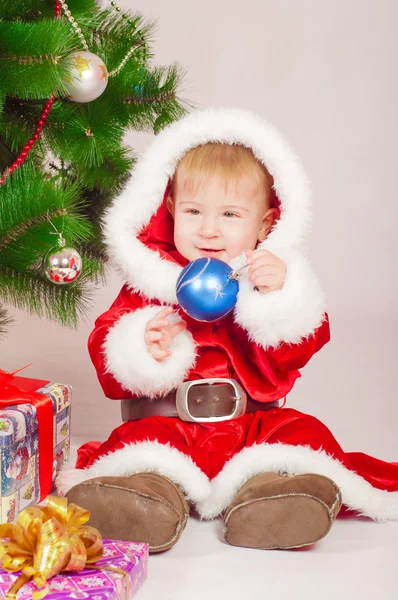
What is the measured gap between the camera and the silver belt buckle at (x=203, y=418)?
1.66 metres

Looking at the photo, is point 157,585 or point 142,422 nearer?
point 157,585

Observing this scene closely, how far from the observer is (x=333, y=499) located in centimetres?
139

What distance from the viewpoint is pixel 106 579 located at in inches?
45.4

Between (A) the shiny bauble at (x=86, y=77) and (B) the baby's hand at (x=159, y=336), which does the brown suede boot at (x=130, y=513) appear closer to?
(B) the baby's hand at (x=159, y=336)

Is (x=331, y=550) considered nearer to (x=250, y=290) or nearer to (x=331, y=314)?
(x=250, y=290)

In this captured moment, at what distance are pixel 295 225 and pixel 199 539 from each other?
63cm

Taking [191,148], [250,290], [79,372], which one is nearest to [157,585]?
[250,290]

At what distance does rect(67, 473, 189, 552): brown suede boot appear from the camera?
137 centimetres

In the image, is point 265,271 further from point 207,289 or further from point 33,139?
point 33,139

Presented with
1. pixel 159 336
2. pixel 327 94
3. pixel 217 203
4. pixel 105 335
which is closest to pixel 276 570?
pixel 159 336

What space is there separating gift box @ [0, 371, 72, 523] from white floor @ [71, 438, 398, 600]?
294 mm

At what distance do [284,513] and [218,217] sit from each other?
61 centimetres

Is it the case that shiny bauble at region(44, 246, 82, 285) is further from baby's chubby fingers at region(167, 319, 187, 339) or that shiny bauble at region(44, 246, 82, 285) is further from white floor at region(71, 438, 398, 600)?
white floor at region(71, 438, 398, 600)

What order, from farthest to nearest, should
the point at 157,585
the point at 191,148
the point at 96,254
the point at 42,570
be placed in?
the point at 96,254, the point at 191,148, the point at 157,585, the point at 42,570
